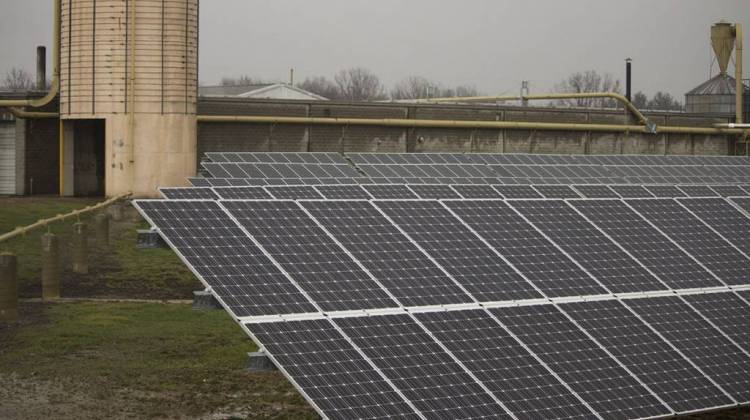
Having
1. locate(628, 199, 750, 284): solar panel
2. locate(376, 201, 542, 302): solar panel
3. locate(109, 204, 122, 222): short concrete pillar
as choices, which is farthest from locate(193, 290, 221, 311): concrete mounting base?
locate(109, 204, 122, 222): short concrete pillar

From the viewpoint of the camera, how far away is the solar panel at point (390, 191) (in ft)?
87.6

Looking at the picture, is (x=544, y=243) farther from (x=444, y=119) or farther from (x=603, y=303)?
(x=444, y=119)

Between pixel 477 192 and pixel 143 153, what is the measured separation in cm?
2327

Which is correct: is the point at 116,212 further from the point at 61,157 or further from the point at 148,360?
the point at 148,360

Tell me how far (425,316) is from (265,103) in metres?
33.4

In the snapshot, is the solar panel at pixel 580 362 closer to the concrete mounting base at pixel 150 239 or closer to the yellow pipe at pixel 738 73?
the concrete mounting base at pixel 150 239

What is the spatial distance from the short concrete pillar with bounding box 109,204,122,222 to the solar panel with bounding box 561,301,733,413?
2633 centimetres

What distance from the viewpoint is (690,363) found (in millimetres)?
16891

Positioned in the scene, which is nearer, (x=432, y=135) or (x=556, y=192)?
(x=556, y=192)

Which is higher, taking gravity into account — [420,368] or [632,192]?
[632,192]

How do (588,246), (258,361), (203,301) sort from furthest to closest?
1. (588,246)
2. (203,301)
3. (258,361)

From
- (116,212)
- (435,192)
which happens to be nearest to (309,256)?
(435,192)

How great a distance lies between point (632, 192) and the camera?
24.0m

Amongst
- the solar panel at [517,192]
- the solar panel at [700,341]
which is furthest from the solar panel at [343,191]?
the solar panel at [700,341]
